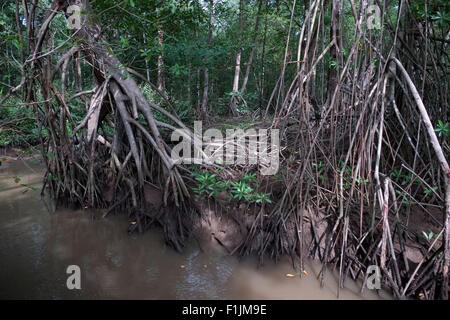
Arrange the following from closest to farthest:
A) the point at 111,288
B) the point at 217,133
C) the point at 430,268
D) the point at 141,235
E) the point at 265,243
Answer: the point at 430,268
the point at 111,288
the point at 265,243
the point at 141,235
the point at 217,133

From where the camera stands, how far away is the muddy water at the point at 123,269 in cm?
262

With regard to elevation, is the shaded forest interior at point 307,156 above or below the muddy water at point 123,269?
above

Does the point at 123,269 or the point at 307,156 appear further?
the point at 123,269

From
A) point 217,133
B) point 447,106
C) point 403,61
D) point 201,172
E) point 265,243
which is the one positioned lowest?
point 265,243

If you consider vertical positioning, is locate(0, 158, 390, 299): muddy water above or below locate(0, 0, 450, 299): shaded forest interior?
below

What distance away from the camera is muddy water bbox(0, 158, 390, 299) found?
8.60ft

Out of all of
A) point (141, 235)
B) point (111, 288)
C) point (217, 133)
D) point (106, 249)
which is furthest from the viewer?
point (217, 133)

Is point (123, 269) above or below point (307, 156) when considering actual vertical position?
below

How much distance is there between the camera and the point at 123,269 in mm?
2938

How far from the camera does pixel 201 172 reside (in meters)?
3.76
